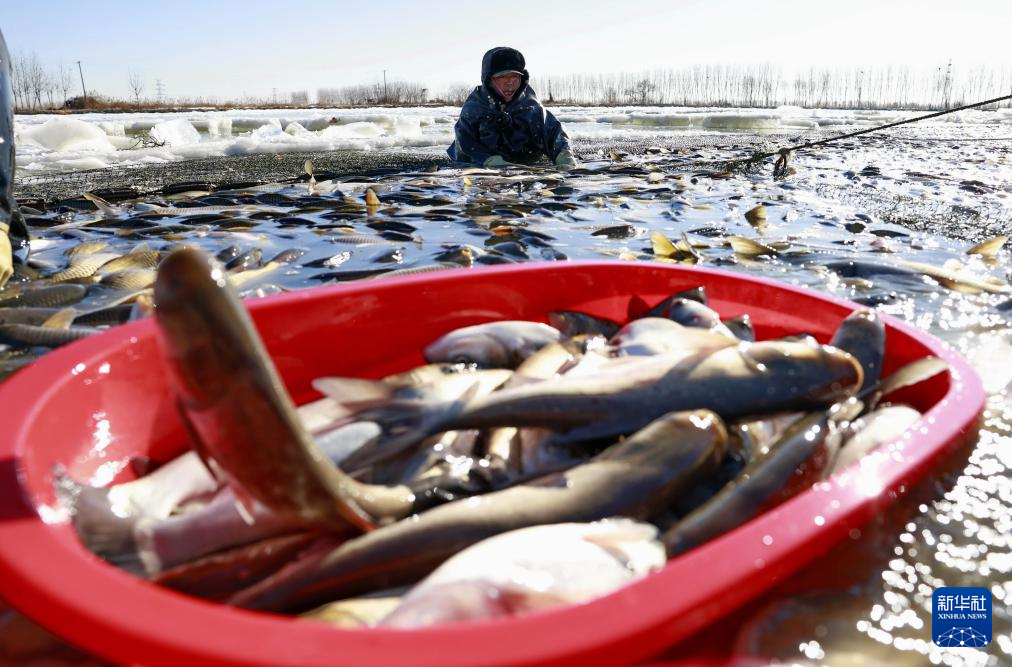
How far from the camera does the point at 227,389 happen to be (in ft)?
3.59

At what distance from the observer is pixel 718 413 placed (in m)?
2.01

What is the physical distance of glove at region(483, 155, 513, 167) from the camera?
11000 mm

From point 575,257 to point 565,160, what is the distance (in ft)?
22.4

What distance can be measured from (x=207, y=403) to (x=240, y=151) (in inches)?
620

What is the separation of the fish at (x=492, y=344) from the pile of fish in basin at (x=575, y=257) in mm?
182

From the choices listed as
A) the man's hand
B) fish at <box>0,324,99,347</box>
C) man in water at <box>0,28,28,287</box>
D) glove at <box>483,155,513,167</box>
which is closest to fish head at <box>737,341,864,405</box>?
fish at <box>0,324,99,347</box>

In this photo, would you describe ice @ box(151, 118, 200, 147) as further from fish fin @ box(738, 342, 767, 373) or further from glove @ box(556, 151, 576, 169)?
fish fin @ box(738, 342, 767, 373)

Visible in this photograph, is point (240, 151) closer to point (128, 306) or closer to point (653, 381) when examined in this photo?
point (128, 306)

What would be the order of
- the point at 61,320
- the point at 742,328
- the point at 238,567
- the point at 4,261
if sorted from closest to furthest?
the point at 238,567, the point at 742,328, the point at 61,320, the point at 4,261

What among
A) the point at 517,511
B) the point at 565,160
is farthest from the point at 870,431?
the point at 565,160

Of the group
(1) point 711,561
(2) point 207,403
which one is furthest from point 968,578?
(2) point 207,403

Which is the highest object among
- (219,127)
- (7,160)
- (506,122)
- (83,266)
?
(219,127)

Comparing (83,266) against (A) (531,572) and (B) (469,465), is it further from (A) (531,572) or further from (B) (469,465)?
(A) (531,572)

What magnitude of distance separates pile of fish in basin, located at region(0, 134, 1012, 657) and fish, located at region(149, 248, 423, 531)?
63mm
